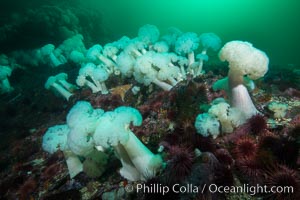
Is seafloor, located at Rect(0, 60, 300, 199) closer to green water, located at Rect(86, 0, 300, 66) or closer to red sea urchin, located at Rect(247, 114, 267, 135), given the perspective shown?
red sea urchin, located at Rect(247, 114, 267, 135)

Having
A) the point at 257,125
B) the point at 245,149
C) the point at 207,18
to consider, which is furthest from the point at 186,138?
the point at 207,18

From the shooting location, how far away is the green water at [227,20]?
2393 inches

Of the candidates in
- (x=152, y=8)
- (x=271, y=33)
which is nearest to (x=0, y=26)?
(x=271, y=33)

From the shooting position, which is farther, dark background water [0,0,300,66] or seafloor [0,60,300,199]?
dark background water [0,0,300,66]

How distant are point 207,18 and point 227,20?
54.6ft

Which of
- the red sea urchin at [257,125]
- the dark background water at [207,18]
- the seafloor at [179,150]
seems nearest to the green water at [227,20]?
the dark background water at [207,18]

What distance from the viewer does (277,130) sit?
495 centimetres

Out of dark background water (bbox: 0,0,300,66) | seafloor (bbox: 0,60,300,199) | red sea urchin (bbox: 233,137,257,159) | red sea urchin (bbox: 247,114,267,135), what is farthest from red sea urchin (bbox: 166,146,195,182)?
dark background water (bbox: 0,0,300,66)

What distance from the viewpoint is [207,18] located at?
433ft

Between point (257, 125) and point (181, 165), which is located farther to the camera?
point (257, 125)

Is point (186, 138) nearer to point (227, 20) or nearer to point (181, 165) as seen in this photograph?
point (181, 165)

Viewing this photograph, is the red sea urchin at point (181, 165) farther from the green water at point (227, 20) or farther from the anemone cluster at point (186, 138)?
the green water at point (227, 20)

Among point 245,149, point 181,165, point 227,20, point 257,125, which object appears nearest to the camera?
point 181,165

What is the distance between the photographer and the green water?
6079cm
